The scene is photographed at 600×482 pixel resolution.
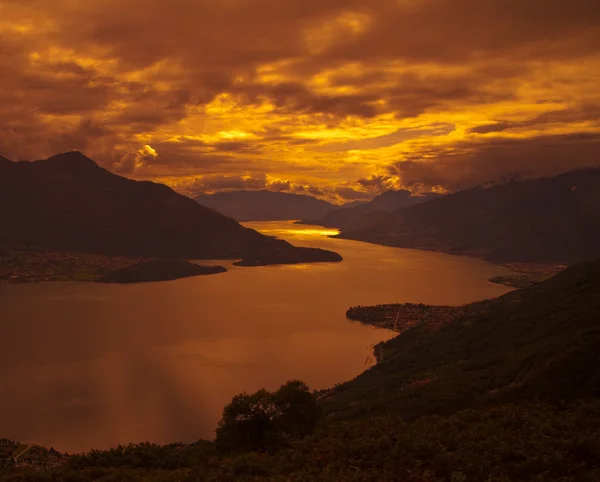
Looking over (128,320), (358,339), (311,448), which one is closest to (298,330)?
(358,339)

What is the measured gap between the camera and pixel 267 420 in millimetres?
47938

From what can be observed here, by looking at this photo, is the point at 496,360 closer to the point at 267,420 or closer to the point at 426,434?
the point at 267,420

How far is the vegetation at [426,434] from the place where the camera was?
2642 cm

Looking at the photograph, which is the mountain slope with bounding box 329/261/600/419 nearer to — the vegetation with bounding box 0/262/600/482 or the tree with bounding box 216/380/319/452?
the vegetation with bounding box 0/262/600/482

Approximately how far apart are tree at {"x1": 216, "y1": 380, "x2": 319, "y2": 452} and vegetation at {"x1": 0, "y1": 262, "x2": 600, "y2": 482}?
0.10 meters

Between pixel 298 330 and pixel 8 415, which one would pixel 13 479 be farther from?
pixel 298 330

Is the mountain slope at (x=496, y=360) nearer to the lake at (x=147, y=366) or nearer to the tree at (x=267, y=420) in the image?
the tree at (x=267, y=420)

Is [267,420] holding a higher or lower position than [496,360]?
lower

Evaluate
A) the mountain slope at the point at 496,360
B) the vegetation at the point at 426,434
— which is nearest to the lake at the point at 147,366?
the mountain slope at the point at 496,360

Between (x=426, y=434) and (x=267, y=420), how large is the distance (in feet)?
64.7

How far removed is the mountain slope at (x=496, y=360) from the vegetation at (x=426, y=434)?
261 millimetres

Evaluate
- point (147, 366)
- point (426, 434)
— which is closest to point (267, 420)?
point (426, 434)

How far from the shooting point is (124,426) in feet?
313

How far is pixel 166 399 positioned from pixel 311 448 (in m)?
82.9
